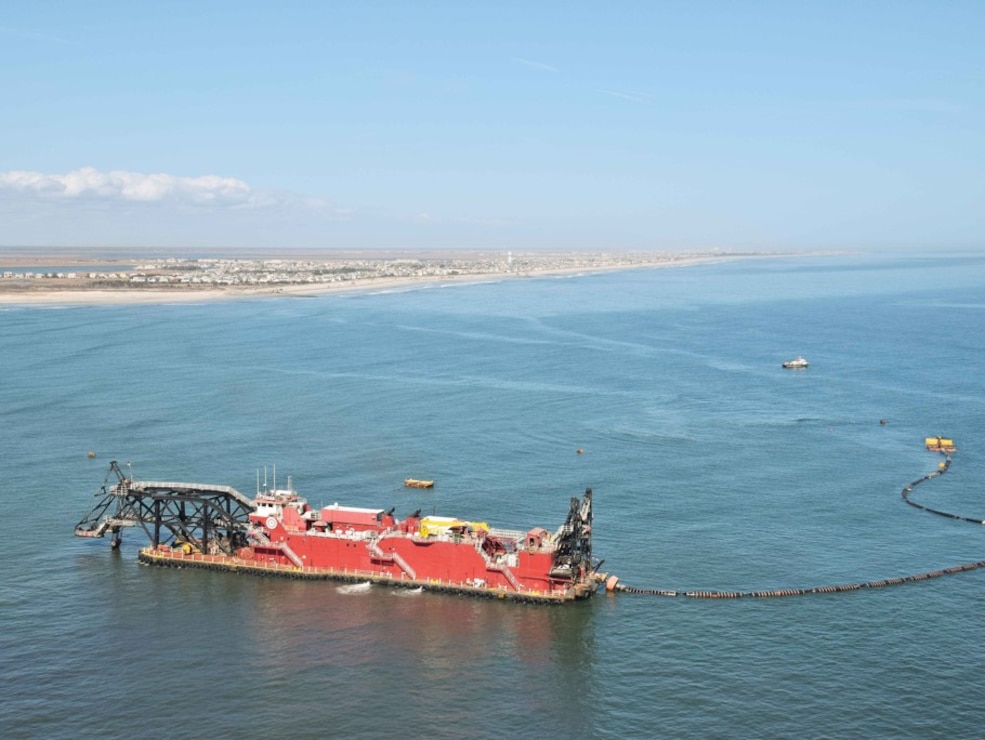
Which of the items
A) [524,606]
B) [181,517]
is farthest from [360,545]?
[181,517]

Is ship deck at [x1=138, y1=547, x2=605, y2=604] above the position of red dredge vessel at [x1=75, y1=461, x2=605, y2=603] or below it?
below

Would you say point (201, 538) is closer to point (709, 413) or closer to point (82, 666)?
point (82, 666)

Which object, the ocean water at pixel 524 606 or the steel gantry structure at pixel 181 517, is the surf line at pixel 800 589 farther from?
the steel gantry structure at pixel 181 517

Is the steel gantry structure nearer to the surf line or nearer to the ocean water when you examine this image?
the ocean water

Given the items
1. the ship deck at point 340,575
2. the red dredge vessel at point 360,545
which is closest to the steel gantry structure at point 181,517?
the red dredge vessel at point 360,545

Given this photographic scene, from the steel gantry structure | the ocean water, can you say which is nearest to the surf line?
the ocean water
